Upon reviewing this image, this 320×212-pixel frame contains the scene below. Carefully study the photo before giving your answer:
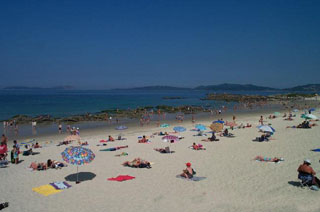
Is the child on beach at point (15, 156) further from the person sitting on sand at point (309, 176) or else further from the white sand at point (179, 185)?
the person sitting on sand at point (309, 176)

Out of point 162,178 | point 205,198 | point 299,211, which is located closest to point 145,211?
point 205,198

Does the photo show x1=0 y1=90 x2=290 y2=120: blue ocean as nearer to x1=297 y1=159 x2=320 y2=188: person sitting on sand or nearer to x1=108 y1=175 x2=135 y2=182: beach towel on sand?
x1=108 y1=175 x2=135 y2=182: beach towel on sand

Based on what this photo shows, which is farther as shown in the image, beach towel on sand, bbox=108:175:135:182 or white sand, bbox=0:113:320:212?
beach towel on sand, bbox=108:175:135:182

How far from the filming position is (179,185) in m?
9.28

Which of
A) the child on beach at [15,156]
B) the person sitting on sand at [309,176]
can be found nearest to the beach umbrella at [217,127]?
the person sitting on sand at [309,176]

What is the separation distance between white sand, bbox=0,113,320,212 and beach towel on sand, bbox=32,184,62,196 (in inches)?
8.7

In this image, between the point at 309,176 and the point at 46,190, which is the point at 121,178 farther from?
the point at 309,176

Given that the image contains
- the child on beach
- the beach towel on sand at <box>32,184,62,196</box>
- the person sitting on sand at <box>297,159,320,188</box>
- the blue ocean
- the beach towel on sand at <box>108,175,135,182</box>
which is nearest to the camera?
the person sitting on sand at <box>297,159,320,188</box>

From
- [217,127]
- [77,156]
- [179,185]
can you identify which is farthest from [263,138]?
[77,156]

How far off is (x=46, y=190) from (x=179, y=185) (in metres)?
4.68

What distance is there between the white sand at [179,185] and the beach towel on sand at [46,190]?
22 cm

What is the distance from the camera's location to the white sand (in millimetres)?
7617

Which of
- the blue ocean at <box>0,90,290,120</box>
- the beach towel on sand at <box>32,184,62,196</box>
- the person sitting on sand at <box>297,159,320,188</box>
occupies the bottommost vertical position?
the blue ocean at <box>0,90,290,120</box>

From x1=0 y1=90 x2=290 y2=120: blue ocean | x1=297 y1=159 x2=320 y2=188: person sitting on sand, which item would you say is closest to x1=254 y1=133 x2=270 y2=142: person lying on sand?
x1=297 y1=159 x2=320 y2=188: person sitting on sand
